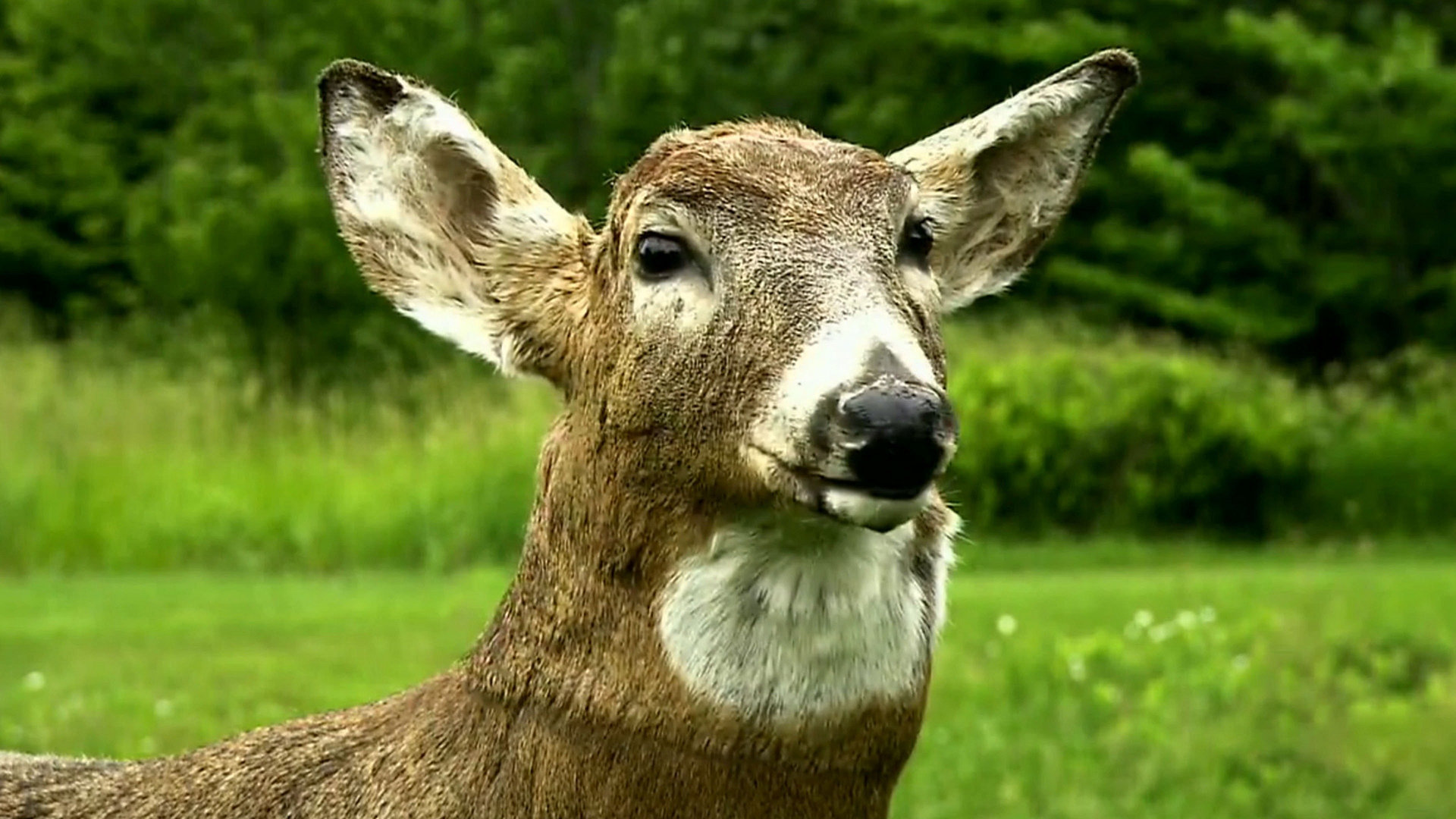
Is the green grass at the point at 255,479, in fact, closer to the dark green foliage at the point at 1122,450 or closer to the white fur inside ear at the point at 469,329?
the dark green foliage at the point at 1122,450

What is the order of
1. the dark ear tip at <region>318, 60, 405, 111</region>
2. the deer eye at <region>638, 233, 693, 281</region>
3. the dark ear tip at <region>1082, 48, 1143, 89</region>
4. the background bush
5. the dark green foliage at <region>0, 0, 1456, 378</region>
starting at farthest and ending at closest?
1. the dark green foliage at <region>0, 0, 1456, 378</region>
2. the background bush
3. the dark ear tip at <region>1082, 48, 1143, 89</region>
4. the dark ear tip at <region>318, 60, 405, 111</region>
5. the deer eye at <region>638, 233, 693, 281</region>

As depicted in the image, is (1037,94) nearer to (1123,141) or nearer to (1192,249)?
(1192,249)

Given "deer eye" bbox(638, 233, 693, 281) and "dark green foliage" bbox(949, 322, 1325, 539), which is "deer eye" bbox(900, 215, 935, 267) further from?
"dark green foliage" bbox(949, 322, 1325, 539)

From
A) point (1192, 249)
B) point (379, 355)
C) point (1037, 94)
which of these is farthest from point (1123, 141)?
point (1037, 94)

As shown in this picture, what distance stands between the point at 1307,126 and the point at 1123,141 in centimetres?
601

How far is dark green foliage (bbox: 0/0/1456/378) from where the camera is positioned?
2272 centimetres

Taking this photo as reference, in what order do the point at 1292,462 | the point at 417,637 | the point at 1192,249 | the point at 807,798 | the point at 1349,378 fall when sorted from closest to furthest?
the point at 807,798, the point at 417,637, the point at 1292,462, the point at 1349,378, the point at 1192,249

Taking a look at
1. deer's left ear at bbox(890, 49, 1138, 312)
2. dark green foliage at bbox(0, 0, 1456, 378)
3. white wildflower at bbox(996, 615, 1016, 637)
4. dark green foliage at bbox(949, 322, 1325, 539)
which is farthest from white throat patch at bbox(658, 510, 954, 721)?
dark green foliage at bbox(0, 0, 1456, 378)

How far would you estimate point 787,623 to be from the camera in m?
3.01

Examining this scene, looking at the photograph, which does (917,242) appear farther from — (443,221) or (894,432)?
(443,221)

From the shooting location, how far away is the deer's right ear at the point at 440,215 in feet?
12.0

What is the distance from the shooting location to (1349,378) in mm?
20406

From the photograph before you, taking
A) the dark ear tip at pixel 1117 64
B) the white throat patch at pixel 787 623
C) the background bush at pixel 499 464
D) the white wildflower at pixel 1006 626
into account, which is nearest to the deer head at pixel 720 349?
the white throat patch at pixel 787 623

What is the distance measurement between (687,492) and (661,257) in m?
0.36
